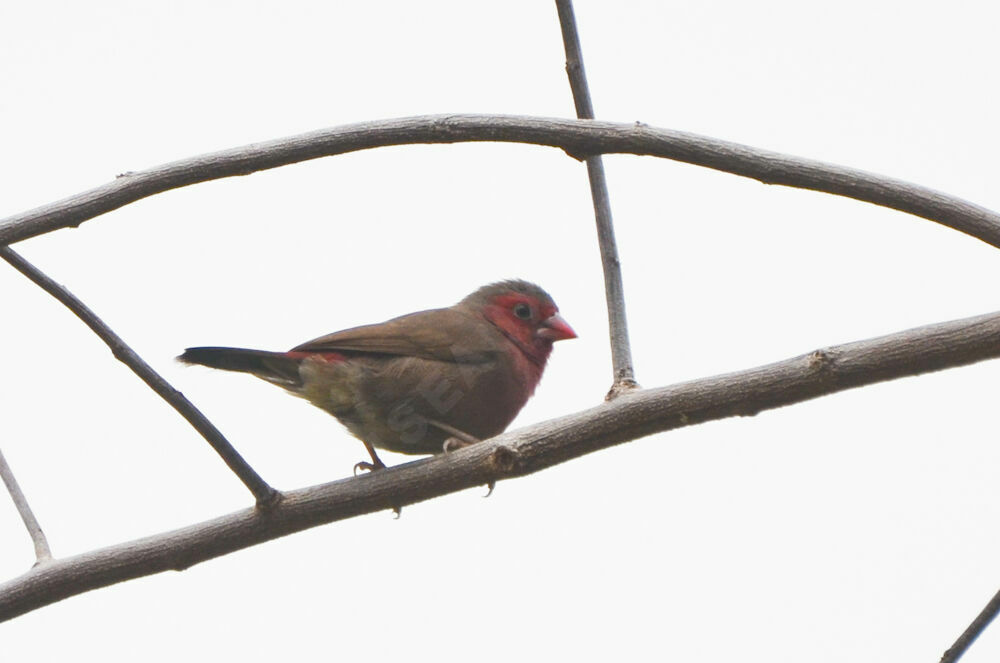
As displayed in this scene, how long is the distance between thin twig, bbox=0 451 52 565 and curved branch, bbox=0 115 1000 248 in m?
0.80

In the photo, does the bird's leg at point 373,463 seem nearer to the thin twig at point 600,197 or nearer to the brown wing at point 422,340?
the brown wing at point 422,340

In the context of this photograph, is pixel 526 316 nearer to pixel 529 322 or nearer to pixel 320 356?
pixel 529 322

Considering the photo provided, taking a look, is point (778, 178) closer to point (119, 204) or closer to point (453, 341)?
point (119, 204)

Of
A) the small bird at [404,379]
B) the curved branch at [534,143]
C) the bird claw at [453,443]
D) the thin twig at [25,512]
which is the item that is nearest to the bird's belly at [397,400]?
the small bird at [404,379]

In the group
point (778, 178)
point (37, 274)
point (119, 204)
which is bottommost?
point (778, 178)

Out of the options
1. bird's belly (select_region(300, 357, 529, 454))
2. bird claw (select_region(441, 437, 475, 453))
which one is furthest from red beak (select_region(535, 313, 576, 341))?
bird claw (select_region(441, 437, 475, 453))

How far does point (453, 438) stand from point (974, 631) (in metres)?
2.40

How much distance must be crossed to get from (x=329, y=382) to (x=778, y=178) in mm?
2325

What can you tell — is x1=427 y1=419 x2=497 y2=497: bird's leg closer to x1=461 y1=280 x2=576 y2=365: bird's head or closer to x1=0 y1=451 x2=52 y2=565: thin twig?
x1=461 y1=280 x2=576 y2=365: bird's head

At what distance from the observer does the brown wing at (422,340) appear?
4867mm

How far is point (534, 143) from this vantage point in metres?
3.27

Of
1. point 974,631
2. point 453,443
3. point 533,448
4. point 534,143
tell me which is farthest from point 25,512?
point 974,631

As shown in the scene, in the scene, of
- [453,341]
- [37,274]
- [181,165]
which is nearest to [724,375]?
[181,165]

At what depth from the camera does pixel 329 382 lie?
4.80m
